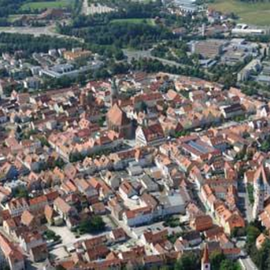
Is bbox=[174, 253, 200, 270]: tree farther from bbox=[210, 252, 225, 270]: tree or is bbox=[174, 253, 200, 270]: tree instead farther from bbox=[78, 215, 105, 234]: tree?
bbox=[78, 215, 105, 234]: tree

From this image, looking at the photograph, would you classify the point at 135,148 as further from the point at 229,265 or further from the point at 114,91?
the point at 229,265

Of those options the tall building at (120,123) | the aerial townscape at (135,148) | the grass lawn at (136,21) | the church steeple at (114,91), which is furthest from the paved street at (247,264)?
the grass lawn at (136,21)

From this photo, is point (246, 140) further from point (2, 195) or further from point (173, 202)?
point (2, 195)

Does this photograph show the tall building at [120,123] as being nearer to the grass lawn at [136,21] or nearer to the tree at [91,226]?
the tree at [91,226]

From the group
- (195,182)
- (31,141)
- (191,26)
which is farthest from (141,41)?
(195,182)

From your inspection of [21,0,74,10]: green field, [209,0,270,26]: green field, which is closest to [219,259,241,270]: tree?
[209,0,270,26]: green field

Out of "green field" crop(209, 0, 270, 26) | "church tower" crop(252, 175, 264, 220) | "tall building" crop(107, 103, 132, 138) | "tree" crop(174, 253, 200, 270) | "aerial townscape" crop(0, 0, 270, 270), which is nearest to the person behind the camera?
"tree" crop(174, 253, 200, 270)

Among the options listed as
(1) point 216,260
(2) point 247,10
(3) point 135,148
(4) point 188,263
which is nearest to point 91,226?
(4) point 188,263
